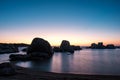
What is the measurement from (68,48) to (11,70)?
133567 mm

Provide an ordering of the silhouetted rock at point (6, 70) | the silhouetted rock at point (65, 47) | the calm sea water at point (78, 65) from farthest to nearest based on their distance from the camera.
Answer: the silhouetted rock at point (65, 47), the calm sea water at point (78, 65), the silhouetted rock at point (6, 70)

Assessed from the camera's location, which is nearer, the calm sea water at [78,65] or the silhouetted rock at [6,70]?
the silhouetted rock at [6,70]

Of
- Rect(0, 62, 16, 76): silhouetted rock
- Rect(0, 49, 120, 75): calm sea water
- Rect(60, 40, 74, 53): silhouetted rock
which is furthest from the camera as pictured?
Rect(60, 40, 74, 53): silhouetted rock

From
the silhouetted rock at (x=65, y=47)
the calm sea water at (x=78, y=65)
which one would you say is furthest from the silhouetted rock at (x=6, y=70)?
the silhouetted rock at (x=65, y=47)

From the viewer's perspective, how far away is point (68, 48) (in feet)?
497

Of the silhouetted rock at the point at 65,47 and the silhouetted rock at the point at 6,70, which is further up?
the silhouetted rock at the point at 65,47

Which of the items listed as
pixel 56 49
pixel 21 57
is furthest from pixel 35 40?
pixel 56 49

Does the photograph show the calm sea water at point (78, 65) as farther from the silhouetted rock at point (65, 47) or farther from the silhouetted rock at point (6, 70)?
the silhouetted rock at point (65, 47)

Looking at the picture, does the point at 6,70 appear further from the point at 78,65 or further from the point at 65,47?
the point at 65,47

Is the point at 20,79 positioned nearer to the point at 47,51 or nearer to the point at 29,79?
the point at 29,79

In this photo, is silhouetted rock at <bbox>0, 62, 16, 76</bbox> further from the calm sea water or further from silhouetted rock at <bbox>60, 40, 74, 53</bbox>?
silhouetted rock at <bbox>60, 40, 74, 53</bbox>

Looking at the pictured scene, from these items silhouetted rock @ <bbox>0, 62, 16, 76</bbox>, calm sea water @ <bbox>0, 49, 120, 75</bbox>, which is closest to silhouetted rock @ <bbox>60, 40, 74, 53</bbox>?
calm sea water @ <bbox>0, 49, 120, 75</bbox>

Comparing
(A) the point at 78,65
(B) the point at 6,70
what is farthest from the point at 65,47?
(B) the point at 6,70

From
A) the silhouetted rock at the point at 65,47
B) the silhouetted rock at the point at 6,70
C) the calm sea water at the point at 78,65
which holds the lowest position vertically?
the calm sea water at the point at 78,65
